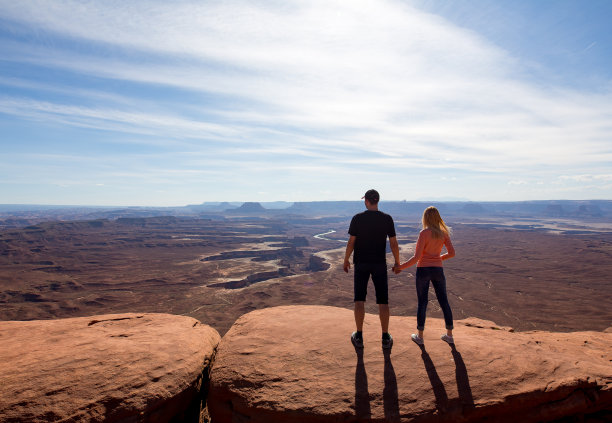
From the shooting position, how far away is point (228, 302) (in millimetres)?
47125

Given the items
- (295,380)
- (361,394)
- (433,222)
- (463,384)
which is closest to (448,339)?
(463,384)

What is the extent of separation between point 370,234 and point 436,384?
89.4 inches

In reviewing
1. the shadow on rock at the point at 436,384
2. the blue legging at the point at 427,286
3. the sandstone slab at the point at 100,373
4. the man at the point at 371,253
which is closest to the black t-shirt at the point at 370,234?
the man at the point at 371,253

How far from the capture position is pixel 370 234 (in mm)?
4945

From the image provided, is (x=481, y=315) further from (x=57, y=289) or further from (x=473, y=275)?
(x=57, y=289)

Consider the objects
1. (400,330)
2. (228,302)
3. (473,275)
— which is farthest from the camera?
(473,275)

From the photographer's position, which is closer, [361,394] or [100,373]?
[361,394]

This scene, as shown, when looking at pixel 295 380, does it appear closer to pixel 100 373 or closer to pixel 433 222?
pixel 100 373

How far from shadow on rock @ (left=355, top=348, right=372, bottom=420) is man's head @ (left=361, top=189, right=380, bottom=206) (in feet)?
8.17

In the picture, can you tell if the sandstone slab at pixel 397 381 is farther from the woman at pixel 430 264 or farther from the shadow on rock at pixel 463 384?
the woman at pixel 430 264

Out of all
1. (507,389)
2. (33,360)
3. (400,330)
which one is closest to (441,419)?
(507,389)

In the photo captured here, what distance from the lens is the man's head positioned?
509 cm

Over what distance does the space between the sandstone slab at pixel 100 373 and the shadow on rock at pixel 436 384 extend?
138 inches

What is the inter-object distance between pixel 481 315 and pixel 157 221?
555ft
